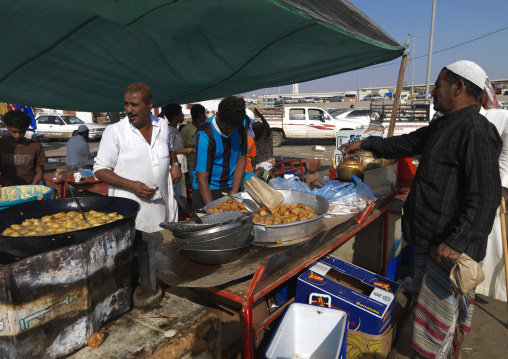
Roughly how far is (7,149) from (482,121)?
15.5 feet

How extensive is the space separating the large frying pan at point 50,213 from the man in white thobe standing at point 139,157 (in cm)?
70

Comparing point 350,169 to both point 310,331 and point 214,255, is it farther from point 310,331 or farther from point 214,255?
point 214,255

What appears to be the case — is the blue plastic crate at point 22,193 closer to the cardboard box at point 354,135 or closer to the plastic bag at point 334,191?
the plastic bag at point 334,191

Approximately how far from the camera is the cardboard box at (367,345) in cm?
240

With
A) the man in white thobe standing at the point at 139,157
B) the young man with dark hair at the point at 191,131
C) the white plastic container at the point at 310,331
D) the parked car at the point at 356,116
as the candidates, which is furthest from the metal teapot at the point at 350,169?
the parked car at the point at 356,116

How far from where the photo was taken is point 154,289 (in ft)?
5.04

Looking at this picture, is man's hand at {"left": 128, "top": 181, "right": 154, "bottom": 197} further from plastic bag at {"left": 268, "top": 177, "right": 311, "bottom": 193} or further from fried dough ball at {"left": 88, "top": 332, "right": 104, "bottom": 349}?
fried dough ball at {"left": 88, "top": 332, "right": 104, "bottom": 349}

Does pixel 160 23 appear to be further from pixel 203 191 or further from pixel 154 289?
pixel 154 289

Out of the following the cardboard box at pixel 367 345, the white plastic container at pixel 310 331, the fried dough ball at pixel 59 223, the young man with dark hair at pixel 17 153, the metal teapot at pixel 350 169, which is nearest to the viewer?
the fried dough ball at pixel 59 223

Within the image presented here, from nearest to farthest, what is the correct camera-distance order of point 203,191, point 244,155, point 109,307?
1. point 109,307
2. point 203,191
3. point 244,155

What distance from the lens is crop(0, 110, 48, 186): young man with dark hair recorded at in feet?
12.7

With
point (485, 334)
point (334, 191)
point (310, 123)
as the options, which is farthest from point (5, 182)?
point (310, 123)

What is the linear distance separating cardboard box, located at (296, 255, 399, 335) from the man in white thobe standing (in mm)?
1316

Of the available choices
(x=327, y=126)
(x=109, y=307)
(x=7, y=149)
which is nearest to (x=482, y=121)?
(x=109, y=307)
